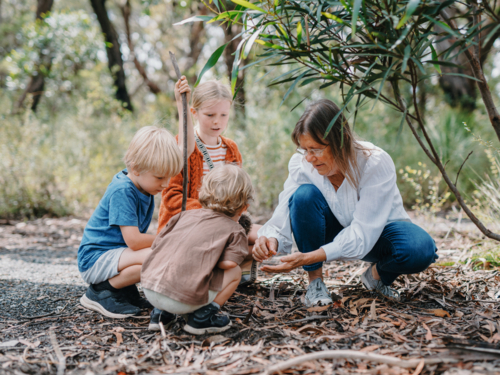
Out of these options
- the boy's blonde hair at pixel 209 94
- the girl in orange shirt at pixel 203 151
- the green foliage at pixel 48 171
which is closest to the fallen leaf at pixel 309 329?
the girl in orange shirt at pixel 203 151

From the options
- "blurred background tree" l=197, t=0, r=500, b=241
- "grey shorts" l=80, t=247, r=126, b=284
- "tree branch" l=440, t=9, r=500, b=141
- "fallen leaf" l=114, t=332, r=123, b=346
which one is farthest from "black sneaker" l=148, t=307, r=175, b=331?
"tree branch" l=440, t=9, r=500, b=141

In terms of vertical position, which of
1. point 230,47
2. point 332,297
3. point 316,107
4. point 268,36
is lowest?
point 332,297

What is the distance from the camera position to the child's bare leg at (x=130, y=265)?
2131mm

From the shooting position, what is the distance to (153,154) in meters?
2.10

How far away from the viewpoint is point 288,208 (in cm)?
237

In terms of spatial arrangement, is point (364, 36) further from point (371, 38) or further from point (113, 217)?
point (113, 217)

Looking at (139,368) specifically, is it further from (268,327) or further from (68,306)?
(68,306)

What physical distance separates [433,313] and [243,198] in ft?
3.80

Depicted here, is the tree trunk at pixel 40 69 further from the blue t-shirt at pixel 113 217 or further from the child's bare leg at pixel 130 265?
the child's bare leg at pixel 130 265

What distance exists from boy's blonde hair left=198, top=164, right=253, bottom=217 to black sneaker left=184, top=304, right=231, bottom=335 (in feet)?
1.55

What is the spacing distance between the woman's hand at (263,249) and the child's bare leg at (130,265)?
1.87 ft

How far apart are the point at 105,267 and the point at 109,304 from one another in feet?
0.68

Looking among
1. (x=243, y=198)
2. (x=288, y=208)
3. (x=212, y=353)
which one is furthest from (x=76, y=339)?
(x=288, y=208)

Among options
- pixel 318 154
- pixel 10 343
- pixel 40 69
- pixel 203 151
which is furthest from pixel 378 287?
pixel 40 69
